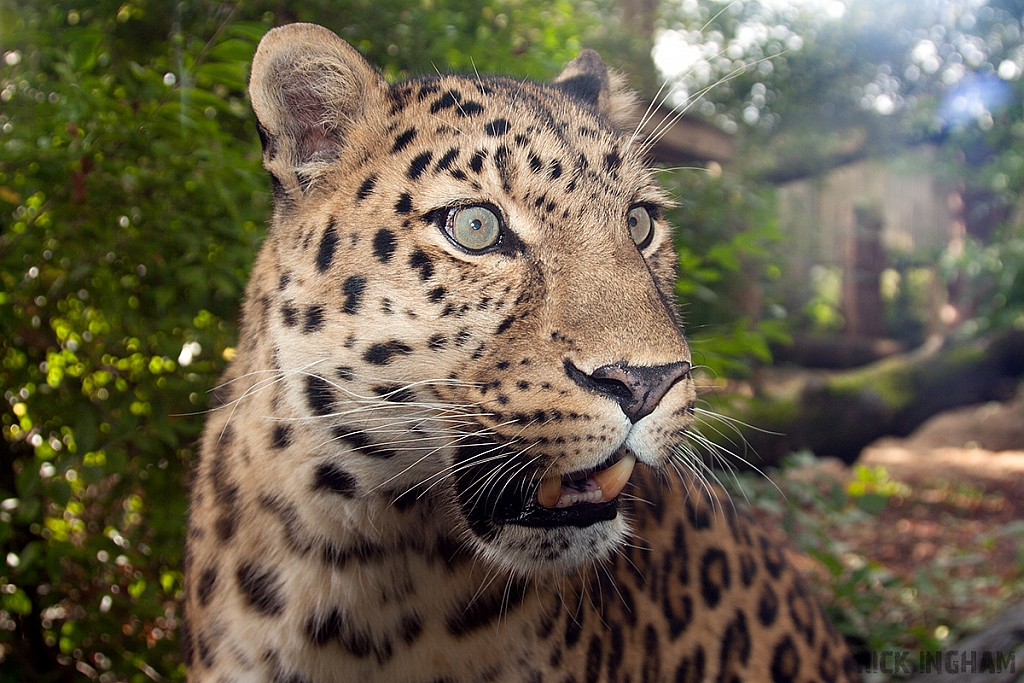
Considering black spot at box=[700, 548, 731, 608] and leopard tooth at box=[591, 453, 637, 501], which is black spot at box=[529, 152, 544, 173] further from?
black spot at box=[700, 548, 731, 608]

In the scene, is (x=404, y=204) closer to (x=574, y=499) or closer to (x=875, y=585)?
(x=574, y=499)

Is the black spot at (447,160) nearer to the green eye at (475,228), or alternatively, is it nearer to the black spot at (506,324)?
the green eye at (475,228)

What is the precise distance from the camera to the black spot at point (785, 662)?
288 centimetres

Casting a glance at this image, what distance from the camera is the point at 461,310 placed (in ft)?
6.50

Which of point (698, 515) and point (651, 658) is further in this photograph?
point (698, 515)

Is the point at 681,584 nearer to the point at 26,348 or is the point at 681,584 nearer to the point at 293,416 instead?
the point at 293,416

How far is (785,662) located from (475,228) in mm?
1998

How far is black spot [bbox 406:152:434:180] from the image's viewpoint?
210 centimetres

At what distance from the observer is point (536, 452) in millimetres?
1791

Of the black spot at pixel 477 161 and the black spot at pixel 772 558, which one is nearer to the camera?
the black spot at pixel 477 161

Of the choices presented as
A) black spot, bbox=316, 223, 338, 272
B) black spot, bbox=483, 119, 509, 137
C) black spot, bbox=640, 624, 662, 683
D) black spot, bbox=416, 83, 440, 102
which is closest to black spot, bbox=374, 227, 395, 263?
black spot, bbox=316, 223, 338, 272

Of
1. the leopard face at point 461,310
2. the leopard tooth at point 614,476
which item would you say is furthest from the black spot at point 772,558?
the leopard tooth at point 614,476

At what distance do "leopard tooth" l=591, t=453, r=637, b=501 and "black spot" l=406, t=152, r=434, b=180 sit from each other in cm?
90

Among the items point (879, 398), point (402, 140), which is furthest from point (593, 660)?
point (879, 398)
